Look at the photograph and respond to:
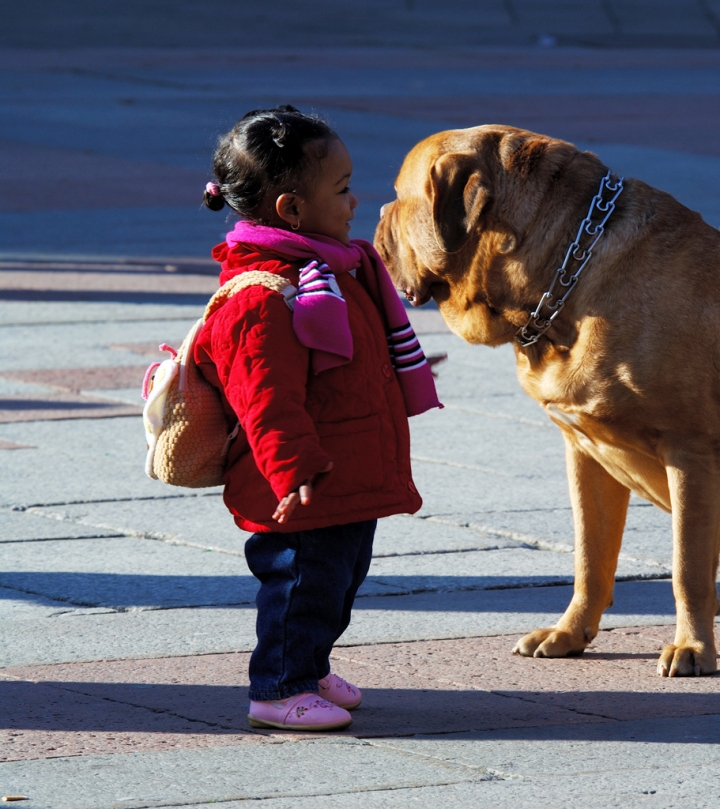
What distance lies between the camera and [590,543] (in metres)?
4.56

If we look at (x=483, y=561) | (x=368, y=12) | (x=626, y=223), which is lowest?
(x=483, y=561)

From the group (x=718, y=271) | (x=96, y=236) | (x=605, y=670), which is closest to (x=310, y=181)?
(x=718, y=271)

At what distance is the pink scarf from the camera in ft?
11.8

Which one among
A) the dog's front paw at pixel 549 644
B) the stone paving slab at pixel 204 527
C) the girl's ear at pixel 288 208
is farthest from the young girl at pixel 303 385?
the stone paving slab at pixel 204 527

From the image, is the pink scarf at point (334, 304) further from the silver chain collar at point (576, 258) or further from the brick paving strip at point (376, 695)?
the brick paving strip at point (376, 695)

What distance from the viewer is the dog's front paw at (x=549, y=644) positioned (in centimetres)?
439

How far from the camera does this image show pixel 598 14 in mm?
40531

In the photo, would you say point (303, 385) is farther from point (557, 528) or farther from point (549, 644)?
point (557, 528)

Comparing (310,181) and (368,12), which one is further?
Answer: (368,12)

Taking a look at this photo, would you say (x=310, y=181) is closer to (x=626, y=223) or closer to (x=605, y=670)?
(x=626, y=223)

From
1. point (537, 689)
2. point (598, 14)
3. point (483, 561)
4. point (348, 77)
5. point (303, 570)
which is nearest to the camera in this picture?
point (303, 570)

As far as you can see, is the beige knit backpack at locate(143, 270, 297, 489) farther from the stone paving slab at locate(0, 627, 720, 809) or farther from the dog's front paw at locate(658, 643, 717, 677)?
the dog's front paw at locate(658, 643, 717, 677)

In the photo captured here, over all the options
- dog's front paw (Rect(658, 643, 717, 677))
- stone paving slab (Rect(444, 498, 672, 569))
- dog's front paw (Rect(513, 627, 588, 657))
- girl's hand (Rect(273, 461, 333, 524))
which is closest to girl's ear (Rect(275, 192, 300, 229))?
girl's hand (Rect(273, 461, 333, 524))

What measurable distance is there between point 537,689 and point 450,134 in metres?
1.69
